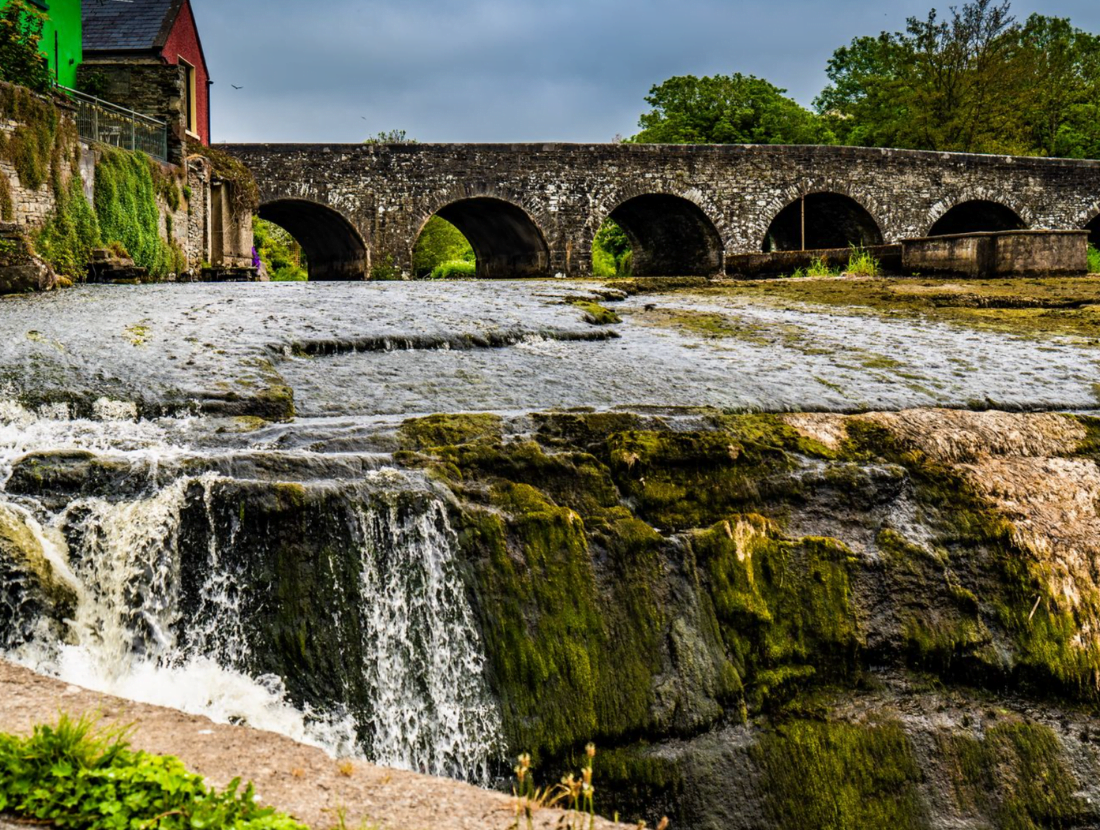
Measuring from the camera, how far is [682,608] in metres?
4.91

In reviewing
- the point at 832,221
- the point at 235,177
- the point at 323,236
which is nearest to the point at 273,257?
the point at 323,236

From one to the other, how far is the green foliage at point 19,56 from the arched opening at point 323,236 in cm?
771

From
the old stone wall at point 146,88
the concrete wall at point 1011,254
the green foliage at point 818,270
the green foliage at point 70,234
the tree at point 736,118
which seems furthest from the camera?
the tree at point 736,118

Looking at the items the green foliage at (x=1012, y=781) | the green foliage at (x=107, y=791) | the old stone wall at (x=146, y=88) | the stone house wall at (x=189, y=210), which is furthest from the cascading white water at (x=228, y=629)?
the old stone wall at (x=146, y=88)

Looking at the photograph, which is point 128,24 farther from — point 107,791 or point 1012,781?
point 107,791

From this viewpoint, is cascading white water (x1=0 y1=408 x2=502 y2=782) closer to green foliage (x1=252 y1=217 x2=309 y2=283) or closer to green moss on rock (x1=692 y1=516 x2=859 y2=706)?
green moss on rock (x1=692 y1=516 x2=859 y2=706)

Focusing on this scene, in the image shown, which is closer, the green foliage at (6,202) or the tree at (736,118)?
the green foliage at (6,202)

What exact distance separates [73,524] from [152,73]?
15450 millimetres

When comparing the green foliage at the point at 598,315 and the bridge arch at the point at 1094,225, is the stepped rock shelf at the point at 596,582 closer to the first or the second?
the green foliage at the point at 598,315

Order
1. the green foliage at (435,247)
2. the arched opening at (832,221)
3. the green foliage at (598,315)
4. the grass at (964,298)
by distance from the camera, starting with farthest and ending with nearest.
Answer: the green foliage at (435,247) → the arched opening at (832,221) → the grass at (964,298) → the green foliage at (598,315)

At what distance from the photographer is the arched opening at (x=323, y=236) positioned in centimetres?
2158

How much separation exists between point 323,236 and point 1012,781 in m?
21.4

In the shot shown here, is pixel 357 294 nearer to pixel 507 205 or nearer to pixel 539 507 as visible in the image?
pixel 539 507

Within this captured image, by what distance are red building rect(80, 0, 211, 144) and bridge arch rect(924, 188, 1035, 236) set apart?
16559mm
